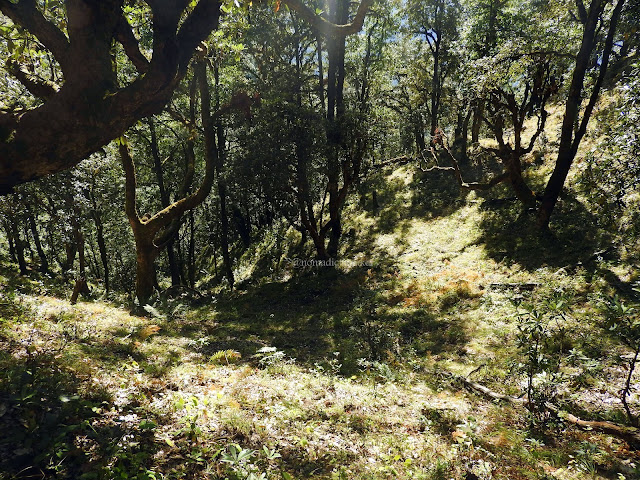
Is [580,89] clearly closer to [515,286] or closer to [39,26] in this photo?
[515,286]

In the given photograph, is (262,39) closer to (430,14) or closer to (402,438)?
(430,14)

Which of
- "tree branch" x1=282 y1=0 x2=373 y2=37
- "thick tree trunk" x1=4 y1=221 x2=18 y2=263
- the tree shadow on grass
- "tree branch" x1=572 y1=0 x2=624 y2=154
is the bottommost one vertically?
the tree shadow on grass

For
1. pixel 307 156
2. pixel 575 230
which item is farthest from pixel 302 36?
pixel 575 230

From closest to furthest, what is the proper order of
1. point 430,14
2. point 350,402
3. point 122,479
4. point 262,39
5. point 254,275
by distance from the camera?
point 122,479, point 350,402, point 262,39, point 254,275, point 430,14

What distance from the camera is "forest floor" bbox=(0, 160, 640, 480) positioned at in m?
3.63

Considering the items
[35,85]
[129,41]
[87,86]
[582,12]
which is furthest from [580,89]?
[35,85]

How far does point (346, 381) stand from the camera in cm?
662

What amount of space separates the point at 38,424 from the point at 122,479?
3.79 feet

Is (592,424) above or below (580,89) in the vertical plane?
below

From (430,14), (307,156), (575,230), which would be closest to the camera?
(575,230)

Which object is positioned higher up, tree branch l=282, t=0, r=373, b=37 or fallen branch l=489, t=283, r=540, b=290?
tree branch l=282, t=0, r=373, b=37

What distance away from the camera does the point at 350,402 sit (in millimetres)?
5523

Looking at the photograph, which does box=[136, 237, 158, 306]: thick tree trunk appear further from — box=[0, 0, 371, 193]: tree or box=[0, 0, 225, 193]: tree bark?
box=[0, 0, 225, 193]: tree bark

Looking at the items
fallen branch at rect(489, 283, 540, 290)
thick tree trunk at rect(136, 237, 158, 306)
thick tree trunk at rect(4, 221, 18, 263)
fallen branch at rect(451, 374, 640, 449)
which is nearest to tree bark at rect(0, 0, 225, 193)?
fallen branch at rect(451, 374, 640, 449)
